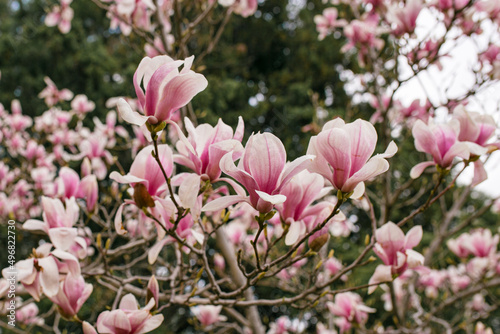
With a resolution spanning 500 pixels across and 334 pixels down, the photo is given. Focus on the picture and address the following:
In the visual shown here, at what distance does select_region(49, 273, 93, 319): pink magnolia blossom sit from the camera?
0.94 metres

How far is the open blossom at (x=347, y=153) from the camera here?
2.28 feet

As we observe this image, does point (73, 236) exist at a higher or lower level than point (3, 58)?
lower

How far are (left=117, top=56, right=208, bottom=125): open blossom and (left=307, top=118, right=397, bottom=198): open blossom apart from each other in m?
0.24

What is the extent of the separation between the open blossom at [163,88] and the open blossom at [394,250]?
0.58 m

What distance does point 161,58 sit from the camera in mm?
751

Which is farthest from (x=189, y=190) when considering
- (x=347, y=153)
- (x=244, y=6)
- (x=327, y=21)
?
(x=327, y=21)

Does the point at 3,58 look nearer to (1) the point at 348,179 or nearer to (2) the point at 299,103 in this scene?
(2) the point at 299,103

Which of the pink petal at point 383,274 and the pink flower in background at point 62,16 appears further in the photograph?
the pink flower in background at point 62,16

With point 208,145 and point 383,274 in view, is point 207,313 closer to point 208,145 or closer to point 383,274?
point 383,274

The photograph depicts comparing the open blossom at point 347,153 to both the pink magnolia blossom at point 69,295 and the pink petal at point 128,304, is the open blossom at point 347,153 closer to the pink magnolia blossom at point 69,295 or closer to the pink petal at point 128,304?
the pink petal at point 128,304

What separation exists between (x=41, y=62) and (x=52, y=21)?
19.6 ft

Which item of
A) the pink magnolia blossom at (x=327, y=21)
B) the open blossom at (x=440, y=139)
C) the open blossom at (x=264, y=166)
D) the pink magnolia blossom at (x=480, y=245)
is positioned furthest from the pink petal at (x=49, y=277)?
the pink magnolia blossom at (x=327, y=21)

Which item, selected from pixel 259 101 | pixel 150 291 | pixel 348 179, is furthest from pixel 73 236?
pixel 259 101

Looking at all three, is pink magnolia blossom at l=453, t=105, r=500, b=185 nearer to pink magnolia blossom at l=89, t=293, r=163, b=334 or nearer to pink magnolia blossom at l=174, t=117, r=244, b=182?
pink magnolia blossom at l=174, t=117, r=244, b=182
